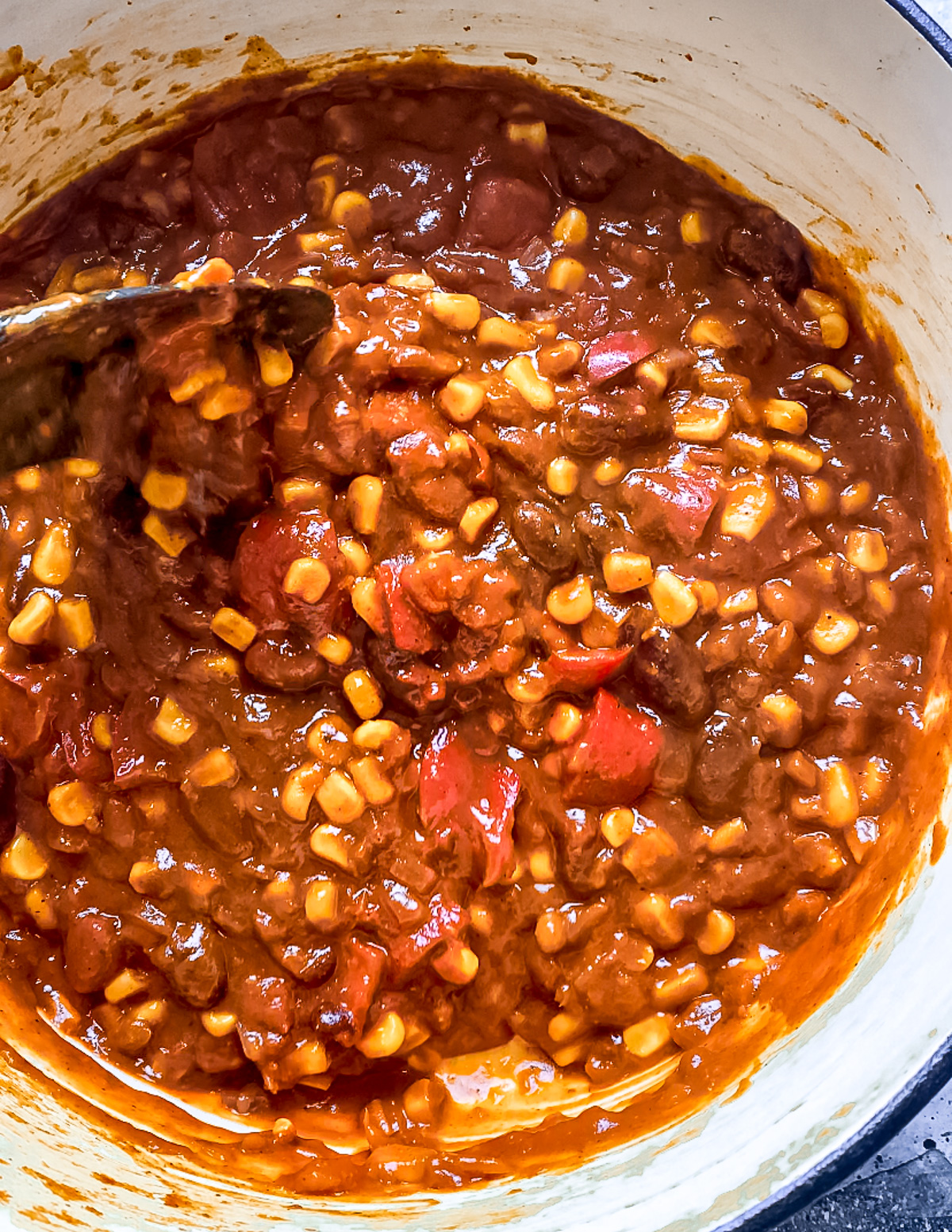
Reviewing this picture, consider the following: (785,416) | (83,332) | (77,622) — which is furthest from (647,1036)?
(83,332)

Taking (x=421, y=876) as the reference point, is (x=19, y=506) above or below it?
above

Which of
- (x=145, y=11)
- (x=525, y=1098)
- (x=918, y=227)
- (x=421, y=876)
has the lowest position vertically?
(x=525, y=1098)

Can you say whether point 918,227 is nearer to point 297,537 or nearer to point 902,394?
point 902,394

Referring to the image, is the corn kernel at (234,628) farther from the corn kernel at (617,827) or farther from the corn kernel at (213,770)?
the corn kernel at (617,827)

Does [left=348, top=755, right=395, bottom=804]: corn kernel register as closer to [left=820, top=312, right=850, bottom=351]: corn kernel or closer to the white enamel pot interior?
the white enamel pot interior

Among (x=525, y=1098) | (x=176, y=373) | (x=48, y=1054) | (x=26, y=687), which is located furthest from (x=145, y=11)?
(x=525, y=1098)

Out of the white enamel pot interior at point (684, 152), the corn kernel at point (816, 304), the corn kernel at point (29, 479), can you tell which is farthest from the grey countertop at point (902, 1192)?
the corn kernel at point (29, 479)

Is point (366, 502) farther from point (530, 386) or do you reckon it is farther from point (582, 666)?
point (582, 666)

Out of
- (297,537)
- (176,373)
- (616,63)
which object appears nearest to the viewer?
(176,373)
